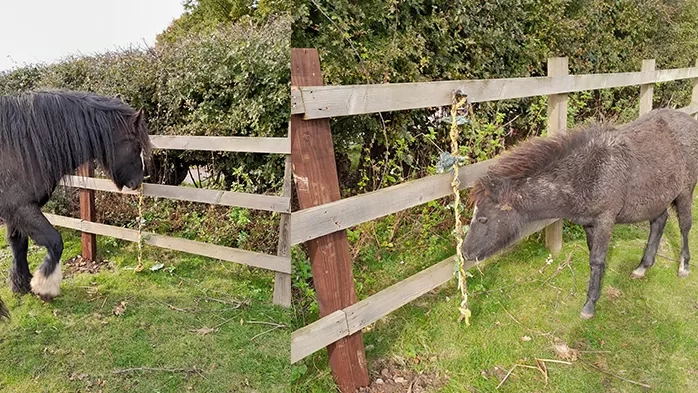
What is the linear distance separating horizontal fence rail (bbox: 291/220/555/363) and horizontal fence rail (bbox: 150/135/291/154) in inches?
28.8

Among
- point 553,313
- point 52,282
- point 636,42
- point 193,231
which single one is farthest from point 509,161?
point 636,42

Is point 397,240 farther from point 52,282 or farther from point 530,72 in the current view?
point 530,72

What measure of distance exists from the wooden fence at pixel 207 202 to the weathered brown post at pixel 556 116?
190cm

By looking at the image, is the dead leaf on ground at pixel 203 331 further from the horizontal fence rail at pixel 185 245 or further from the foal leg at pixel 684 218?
the foal leg at pixel 684 218

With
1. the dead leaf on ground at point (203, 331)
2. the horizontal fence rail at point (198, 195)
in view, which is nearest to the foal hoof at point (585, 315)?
the horizontal fence rail at point (198, 195)

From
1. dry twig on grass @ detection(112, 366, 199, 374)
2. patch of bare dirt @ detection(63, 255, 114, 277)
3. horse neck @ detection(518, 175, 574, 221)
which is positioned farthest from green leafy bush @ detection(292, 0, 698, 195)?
dry twig on grass @ detection(112, 366, 199, 374)

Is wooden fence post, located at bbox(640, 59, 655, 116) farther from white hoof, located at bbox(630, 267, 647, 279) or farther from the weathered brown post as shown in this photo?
white hoof, located at bbox(630, 267, 647, 279)

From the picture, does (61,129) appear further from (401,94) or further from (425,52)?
(425,52)

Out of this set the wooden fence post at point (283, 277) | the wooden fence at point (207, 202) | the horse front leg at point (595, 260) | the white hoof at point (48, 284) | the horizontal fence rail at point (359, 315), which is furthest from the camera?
the horse front leg at point (595, 260)

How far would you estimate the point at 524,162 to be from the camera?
2.47m

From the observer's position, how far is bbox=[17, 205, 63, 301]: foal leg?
6.77 ft

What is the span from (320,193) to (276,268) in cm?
93

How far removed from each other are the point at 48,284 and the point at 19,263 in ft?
0.79

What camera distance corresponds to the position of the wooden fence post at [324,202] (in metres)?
1.67
